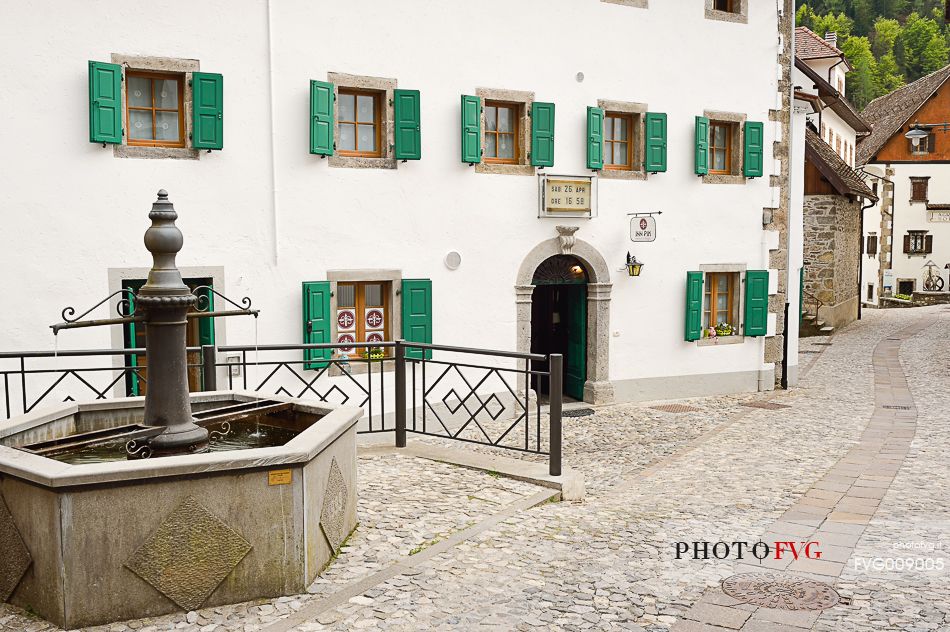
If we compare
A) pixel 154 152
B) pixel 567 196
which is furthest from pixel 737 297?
pixel 154 152

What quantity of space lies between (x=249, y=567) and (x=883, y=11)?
3009 inches

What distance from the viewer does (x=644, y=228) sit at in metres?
13.4

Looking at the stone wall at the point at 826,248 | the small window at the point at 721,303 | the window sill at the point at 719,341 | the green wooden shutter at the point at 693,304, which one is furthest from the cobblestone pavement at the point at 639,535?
the stone wall at the point at 826,248

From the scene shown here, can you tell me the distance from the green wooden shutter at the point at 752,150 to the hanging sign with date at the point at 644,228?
233 cm

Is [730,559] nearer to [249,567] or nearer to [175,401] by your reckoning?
[249,567]

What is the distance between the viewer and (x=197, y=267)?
33.8 ft

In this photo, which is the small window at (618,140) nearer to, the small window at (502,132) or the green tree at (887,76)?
the small window at (502,132)

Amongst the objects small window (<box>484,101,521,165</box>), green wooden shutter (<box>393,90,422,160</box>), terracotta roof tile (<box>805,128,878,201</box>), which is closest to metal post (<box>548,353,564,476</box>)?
green wooden shutter (<box>393,90,422,160</box>)

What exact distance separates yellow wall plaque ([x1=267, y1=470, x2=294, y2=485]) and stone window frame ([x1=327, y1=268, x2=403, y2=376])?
6345 millimetres

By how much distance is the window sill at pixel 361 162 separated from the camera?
11.0 meters

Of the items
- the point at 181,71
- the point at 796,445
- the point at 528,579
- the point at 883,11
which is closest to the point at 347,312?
the point at 181,71

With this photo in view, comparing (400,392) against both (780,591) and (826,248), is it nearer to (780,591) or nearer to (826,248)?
(780,591)

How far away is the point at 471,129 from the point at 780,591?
8.25m

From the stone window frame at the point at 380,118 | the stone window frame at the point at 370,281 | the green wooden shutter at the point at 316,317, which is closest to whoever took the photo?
the green wooden shutter at the point at 316,317
